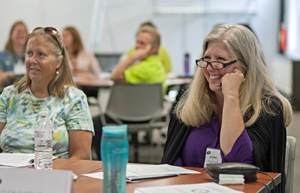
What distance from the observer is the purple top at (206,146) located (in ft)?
5.79

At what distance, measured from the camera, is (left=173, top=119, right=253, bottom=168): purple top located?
176cm

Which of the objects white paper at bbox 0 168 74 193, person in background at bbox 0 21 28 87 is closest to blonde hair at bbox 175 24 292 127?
white paper at bbox 0 168 74 193

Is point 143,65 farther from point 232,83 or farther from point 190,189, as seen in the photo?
point 190,189

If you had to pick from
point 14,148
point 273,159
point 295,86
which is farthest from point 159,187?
point 295,86

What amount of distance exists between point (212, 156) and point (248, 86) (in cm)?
38

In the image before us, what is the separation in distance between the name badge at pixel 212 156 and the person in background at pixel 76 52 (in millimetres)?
3763

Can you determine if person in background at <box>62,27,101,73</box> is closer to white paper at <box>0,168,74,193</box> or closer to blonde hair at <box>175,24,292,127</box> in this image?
blonde hair at <box>175,24,292,127</box>

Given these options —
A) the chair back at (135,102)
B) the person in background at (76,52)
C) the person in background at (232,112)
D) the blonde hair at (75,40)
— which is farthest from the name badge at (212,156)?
the blonde hair at (75,40)

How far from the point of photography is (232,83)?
1.85 m

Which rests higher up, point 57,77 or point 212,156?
point 57,77

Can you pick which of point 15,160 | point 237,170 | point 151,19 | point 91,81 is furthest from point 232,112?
point 151,19

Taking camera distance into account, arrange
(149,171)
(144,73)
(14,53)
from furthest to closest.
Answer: (14,53) → (144,73) → (149,171)

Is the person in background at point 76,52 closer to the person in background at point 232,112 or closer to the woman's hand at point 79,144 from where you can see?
the woman's hand at point 79,144

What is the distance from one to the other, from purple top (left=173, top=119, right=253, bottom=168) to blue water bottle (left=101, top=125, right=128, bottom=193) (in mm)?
758
